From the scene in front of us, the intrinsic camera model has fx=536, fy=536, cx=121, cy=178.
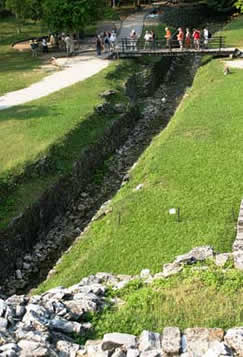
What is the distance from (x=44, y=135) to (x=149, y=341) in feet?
68.3

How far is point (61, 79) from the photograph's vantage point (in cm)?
4403

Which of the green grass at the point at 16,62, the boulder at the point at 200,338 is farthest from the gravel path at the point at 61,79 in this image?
the boulder at the point at 200,338

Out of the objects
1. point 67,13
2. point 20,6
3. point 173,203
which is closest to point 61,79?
point 67,13

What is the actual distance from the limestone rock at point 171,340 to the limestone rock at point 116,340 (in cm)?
72

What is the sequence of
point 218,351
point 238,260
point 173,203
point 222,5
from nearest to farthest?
1. point 218,351
2. point 238,260
3. point 173,203
4. point 222,5

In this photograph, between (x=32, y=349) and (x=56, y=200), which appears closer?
(x=32, y=349)

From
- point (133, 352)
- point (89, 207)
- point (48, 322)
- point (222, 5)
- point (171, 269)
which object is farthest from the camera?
point (222, 5)

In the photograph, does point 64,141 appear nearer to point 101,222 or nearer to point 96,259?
point 101,222

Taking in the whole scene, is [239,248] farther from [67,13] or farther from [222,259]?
[67,13]

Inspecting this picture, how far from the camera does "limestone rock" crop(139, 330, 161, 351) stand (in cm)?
1199

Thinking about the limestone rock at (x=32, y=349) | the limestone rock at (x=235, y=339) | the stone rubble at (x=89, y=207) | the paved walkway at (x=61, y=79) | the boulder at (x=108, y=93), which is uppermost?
the paved walkway at (x=61, y=79)

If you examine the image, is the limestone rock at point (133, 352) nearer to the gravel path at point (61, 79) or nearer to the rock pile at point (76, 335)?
the rock pile at point (76, 335)

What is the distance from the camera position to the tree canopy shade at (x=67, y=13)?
50.1m

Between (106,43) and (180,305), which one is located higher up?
(106,43)
